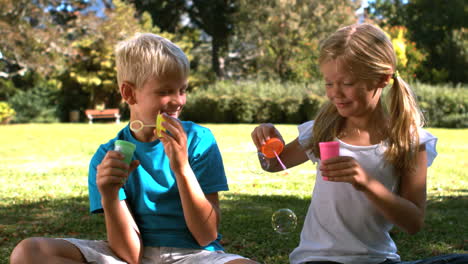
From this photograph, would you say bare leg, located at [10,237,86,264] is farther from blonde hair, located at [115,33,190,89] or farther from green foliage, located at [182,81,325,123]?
green foliage, located at [182,81,325,123]

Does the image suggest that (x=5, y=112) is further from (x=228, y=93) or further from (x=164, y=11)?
(x=164, y=11)

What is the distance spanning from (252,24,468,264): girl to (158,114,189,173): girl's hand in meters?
0.56

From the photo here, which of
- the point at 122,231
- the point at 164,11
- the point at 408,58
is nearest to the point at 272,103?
the point at 408,58

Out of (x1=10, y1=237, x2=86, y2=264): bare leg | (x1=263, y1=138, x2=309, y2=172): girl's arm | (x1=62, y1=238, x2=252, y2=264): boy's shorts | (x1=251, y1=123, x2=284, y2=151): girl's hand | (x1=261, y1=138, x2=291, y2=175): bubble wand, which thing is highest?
(x1=251, y1=123, x2=284, y2=151): girl's hand

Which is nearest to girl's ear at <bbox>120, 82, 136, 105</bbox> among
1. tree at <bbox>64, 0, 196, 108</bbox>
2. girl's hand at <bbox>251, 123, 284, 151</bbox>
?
girl's hand at <bbox>251, 123, 284, 151</bbox>

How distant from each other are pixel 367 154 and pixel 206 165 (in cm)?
69

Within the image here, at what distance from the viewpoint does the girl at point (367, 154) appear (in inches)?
83.0

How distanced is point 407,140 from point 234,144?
34.4 feet

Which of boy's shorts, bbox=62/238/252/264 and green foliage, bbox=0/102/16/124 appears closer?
boy's shorts, bbox=62/238/252/264

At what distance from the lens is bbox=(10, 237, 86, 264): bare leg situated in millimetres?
1931

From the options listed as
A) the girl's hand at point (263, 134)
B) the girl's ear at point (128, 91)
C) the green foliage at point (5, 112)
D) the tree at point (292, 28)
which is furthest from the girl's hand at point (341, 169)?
the tree at point (292, 28)

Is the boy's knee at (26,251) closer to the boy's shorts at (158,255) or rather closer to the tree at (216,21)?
the boy's shorts at (158,255)

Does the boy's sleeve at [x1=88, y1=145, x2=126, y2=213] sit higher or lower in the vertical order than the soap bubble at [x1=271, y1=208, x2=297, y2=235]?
higher

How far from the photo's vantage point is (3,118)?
2041cm
